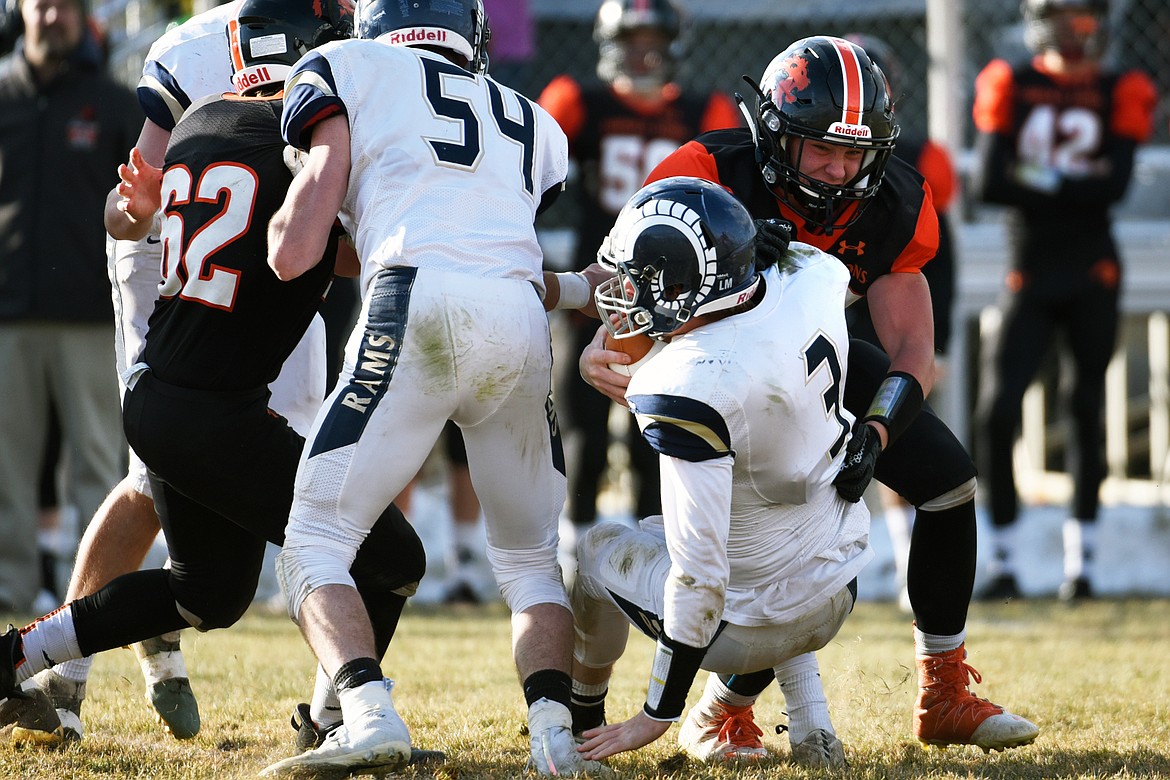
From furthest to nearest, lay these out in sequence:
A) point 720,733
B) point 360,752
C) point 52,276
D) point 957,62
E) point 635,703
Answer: point 957,62 → point 52,276 → point 635,703 → point 720,733 → point 360,752

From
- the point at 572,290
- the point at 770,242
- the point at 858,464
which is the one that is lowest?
the point at 858,464

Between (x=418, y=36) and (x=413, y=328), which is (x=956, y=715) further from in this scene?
(x=418, y=36)

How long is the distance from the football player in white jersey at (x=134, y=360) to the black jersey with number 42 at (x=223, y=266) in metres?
0.45

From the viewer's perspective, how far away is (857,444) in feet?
11.4

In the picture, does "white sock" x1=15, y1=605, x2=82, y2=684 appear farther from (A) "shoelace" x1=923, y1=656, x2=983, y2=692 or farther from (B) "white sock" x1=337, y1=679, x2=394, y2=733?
(A) "shoelace" x1=923, y1=656, x2=983, y2=692

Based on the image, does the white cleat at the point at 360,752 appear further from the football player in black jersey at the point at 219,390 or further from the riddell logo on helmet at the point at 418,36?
the riddell logo on helmet at the point at 418,36

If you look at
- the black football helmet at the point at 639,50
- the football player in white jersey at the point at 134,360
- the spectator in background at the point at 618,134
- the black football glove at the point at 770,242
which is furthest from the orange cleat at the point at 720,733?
the black football helmet at the point at 639,50

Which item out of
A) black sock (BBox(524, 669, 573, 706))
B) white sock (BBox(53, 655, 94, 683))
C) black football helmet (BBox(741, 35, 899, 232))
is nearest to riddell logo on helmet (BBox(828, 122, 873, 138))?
black football helmet (BBox(741, 35, 899, 232))

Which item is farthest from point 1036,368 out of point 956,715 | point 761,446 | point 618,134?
point 761,446

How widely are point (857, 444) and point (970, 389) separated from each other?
637 cm

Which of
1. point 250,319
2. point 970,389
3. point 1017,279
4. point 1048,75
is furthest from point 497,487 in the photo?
point 970,389

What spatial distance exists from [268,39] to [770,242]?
136cm

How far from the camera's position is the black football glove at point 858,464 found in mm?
3436

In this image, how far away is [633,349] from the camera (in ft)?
11.3
